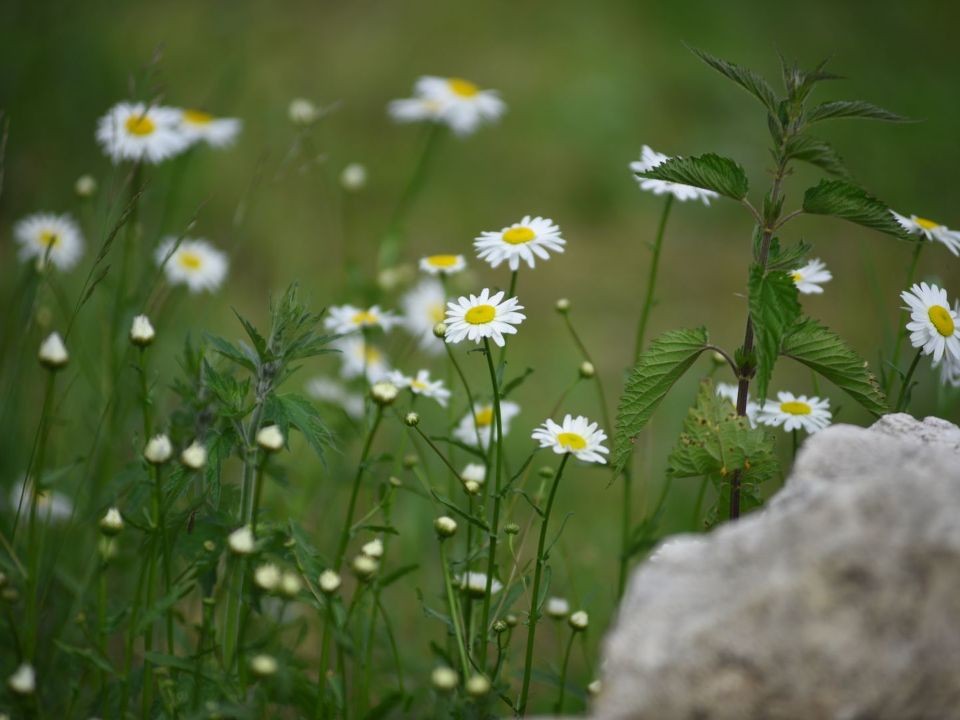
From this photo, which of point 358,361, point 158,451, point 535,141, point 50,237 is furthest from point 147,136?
point 535,141

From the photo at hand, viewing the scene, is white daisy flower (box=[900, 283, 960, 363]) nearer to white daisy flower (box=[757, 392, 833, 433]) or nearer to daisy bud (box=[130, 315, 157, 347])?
white daisy flower (box=[757, 392, 833, 433])

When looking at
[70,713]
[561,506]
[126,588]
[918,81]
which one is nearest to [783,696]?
[70,713]

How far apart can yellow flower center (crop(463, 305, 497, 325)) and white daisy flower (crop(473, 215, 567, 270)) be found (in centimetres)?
9

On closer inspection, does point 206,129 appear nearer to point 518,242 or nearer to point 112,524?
point 518,242

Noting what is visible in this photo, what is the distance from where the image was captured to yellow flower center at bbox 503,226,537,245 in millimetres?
1487

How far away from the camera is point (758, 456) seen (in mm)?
1300

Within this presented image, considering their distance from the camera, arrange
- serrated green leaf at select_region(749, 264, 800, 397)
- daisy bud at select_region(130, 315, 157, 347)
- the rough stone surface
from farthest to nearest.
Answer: daisy bud at select_region(130, 315, 157, 347) < serrated green leaf at select_region(749, 264, 800, 397) < the rough stone surface

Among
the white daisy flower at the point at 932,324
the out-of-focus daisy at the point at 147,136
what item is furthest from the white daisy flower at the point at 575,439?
the out-of-focus daisy at the point at 147,136

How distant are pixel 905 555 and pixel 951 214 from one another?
9.40ft

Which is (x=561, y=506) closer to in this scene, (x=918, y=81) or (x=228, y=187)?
(x=228, y=187)

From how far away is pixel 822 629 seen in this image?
876 millimetres

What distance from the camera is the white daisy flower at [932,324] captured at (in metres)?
1.36

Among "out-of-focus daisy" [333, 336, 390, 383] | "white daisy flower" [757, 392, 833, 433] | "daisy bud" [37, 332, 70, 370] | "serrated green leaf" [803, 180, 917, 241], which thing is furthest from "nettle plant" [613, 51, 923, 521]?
"out-of-focus daisy" [333, 336, 390, 383]

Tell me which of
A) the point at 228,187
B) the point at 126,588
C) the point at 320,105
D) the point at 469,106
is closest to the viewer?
the point at 126,588
